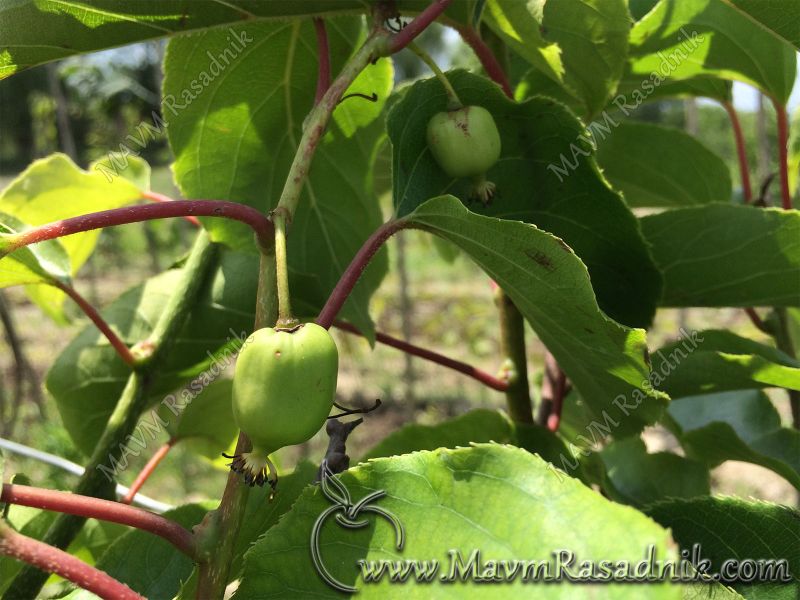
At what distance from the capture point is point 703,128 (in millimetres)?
17062

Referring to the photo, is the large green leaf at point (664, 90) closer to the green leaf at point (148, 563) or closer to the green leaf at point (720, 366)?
the green leaf at point (720, 366)

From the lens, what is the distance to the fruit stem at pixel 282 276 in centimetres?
52

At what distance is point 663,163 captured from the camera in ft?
3.70

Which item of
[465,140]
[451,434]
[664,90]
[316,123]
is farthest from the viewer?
[664,90]

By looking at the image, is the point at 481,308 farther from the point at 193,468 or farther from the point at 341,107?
the point at 341,107

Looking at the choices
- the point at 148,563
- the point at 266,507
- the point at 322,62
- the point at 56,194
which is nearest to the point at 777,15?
the point at 322,62

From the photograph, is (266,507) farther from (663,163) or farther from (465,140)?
(663,163)

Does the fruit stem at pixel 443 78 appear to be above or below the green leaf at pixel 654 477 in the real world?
above

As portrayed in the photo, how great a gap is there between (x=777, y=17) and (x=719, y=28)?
6.3 inches

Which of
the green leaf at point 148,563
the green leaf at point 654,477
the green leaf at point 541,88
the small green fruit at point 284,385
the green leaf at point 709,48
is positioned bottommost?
the green leaf at point 654,477

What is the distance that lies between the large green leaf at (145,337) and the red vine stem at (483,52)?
35 cm

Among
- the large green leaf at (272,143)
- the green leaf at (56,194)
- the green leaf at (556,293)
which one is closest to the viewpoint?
the green leaf at (556,293)

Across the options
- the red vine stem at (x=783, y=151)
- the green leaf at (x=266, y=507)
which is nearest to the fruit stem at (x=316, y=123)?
the green leaf at (x=266, y=507)

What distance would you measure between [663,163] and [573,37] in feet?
1.25
